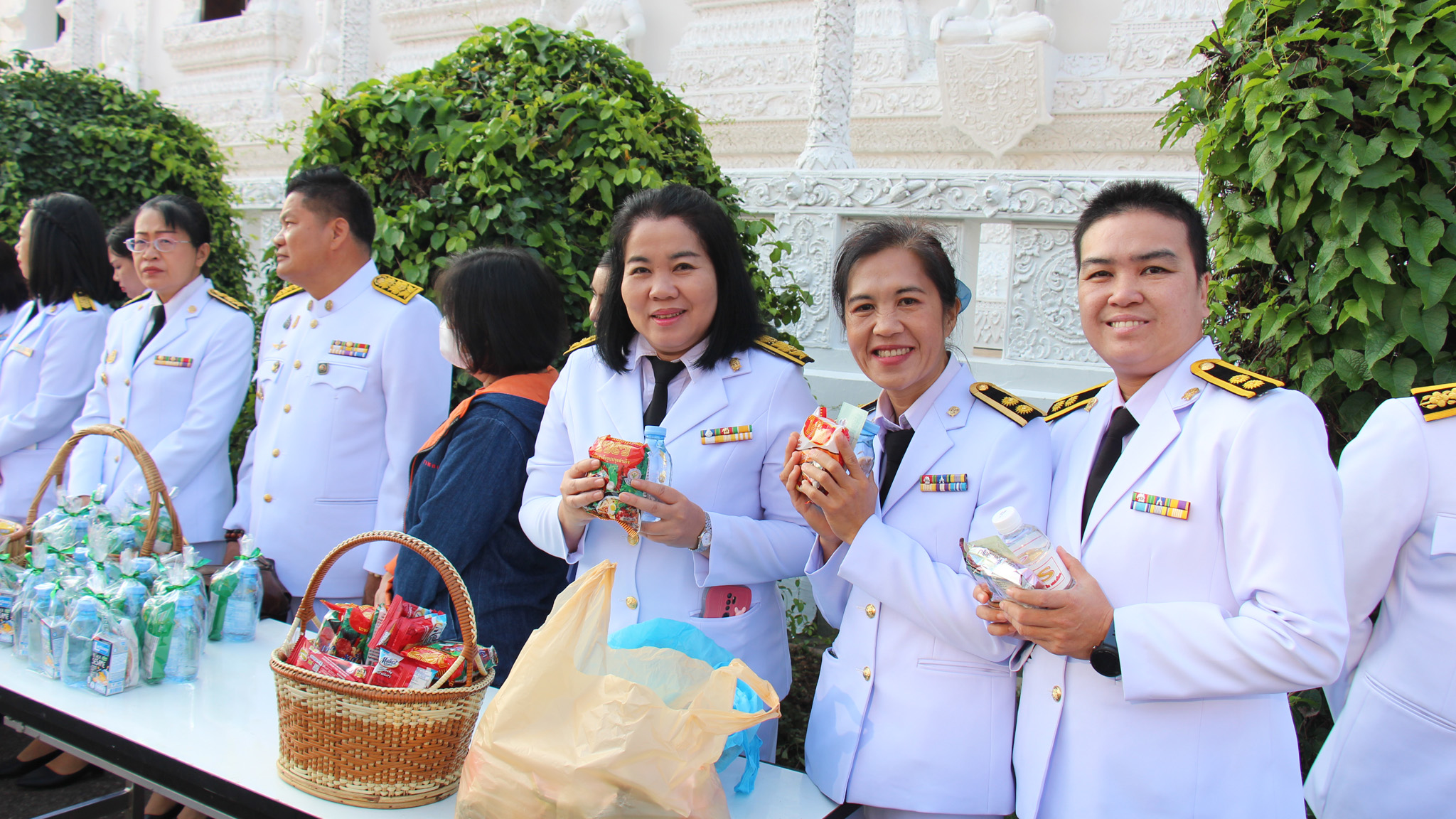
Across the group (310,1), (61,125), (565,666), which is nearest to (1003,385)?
(565,666)

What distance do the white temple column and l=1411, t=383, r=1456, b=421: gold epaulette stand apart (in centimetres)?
424

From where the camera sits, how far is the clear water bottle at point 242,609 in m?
2.58

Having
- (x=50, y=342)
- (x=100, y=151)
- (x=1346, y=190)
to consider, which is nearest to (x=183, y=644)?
(x=50, y=342)

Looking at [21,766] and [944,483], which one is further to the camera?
[21,766]

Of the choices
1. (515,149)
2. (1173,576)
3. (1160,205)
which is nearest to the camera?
(1173,576)

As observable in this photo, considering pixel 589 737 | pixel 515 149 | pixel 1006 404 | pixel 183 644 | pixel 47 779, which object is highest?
pixel 515 149

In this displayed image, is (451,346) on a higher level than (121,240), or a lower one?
lower

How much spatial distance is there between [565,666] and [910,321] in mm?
984

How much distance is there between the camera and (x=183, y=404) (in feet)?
12.3

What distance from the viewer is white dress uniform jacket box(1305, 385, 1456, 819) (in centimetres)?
179

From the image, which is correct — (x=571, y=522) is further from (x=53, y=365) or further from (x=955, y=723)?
(x=53, y=365)

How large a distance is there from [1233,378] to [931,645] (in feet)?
2.49

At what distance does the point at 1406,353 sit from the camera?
7.76 feet

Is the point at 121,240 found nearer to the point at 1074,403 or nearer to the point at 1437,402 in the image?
the point at 1074,403
